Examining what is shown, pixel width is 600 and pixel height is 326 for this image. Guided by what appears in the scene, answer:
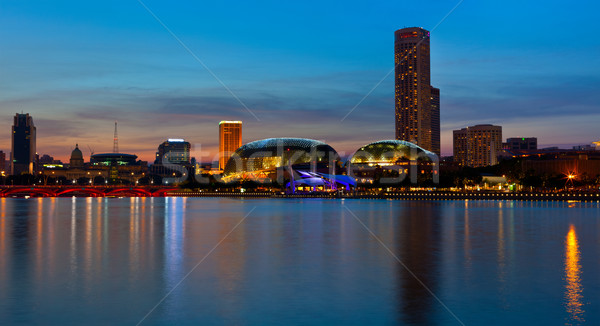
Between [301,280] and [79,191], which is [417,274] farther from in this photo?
[79,191]

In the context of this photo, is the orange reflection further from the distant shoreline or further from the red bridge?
the red bridge

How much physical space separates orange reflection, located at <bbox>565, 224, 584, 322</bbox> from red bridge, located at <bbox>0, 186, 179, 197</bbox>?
546ft

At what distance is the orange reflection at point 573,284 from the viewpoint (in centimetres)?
1608

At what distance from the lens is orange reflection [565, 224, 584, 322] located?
16075 mm

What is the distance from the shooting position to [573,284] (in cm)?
2038

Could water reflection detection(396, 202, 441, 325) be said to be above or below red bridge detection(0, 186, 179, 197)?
below

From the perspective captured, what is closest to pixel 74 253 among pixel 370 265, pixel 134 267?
pixel 134 267

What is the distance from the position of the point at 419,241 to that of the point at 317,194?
419 feet

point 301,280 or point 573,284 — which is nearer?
point 573,284

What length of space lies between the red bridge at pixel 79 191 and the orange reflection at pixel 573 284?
166370 mm

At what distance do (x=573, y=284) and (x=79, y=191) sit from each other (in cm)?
18263

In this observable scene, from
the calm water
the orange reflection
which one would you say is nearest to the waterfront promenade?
the calm water

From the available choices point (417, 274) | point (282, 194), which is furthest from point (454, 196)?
point (417, 274)

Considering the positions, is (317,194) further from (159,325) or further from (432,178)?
(159,325)
